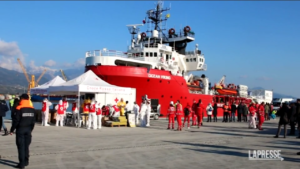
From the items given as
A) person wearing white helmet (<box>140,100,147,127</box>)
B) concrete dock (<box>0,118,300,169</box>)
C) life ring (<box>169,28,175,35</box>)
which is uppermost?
life ring (<box>169,28,175,35</box>)

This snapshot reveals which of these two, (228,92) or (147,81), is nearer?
(147,81)

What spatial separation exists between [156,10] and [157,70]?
13.2 m

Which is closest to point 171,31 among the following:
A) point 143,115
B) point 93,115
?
point 143,115

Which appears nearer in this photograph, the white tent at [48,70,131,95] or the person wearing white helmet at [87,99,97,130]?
the person wearing white helmet at [87,99,97,130]

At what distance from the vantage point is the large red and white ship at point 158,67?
1017 inches

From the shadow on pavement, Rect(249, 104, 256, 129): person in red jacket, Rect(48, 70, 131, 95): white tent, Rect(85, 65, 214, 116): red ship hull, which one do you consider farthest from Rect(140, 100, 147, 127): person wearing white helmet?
the shadow on pavement

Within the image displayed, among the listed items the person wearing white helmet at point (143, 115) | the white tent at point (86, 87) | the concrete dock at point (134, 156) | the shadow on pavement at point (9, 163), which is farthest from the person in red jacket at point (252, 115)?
the shadow on pavement at point (9, 163)

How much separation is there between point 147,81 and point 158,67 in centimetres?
391

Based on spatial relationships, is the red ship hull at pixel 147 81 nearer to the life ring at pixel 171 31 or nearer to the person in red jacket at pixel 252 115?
the life ring at pixel 171 31

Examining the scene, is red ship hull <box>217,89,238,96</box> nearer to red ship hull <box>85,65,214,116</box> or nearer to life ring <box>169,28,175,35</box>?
life ring <box>169,28,175,35</box>

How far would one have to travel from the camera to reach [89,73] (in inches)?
699

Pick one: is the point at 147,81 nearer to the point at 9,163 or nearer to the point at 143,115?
the point at 143,115

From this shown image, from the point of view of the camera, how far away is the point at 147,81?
2656 centimetres

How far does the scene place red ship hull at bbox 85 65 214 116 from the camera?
83.7 feet
